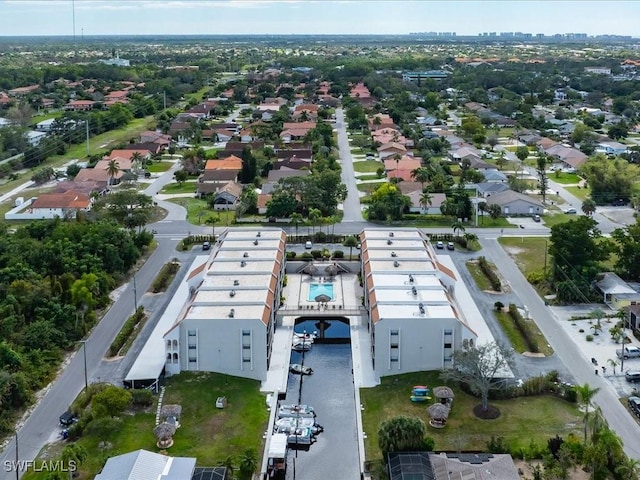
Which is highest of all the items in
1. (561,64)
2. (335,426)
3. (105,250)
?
(561,64)

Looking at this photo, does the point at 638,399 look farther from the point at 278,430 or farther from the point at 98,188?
the point at 98,188

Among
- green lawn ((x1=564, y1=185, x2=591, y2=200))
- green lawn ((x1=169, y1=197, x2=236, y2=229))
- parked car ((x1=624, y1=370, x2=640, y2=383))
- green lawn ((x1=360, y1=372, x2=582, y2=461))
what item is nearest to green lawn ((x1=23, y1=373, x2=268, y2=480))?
green lawn ((x1=360, y1=372, x2=582, y2=461))

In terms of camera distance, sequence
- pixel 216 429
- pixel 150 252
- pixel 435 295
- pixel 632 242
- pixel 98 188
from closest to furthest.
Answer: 1. pixel 216 429
2. pixel 435 295
3. pixel 632 242
4. pixel 150 252
5. pixel 98 188

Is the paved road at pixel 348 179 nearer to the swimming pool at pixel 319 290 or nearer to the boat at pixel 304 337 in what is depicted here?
the swimming pool at pixel 319 290

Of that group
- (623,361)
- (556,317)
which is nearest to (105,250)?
(556,317)

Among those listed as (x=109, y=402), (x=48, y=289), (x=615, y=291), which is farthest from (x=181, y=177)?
(x=615, y=291)

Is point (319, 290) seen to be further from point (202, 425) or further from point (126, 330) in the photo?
point (202, 425)
